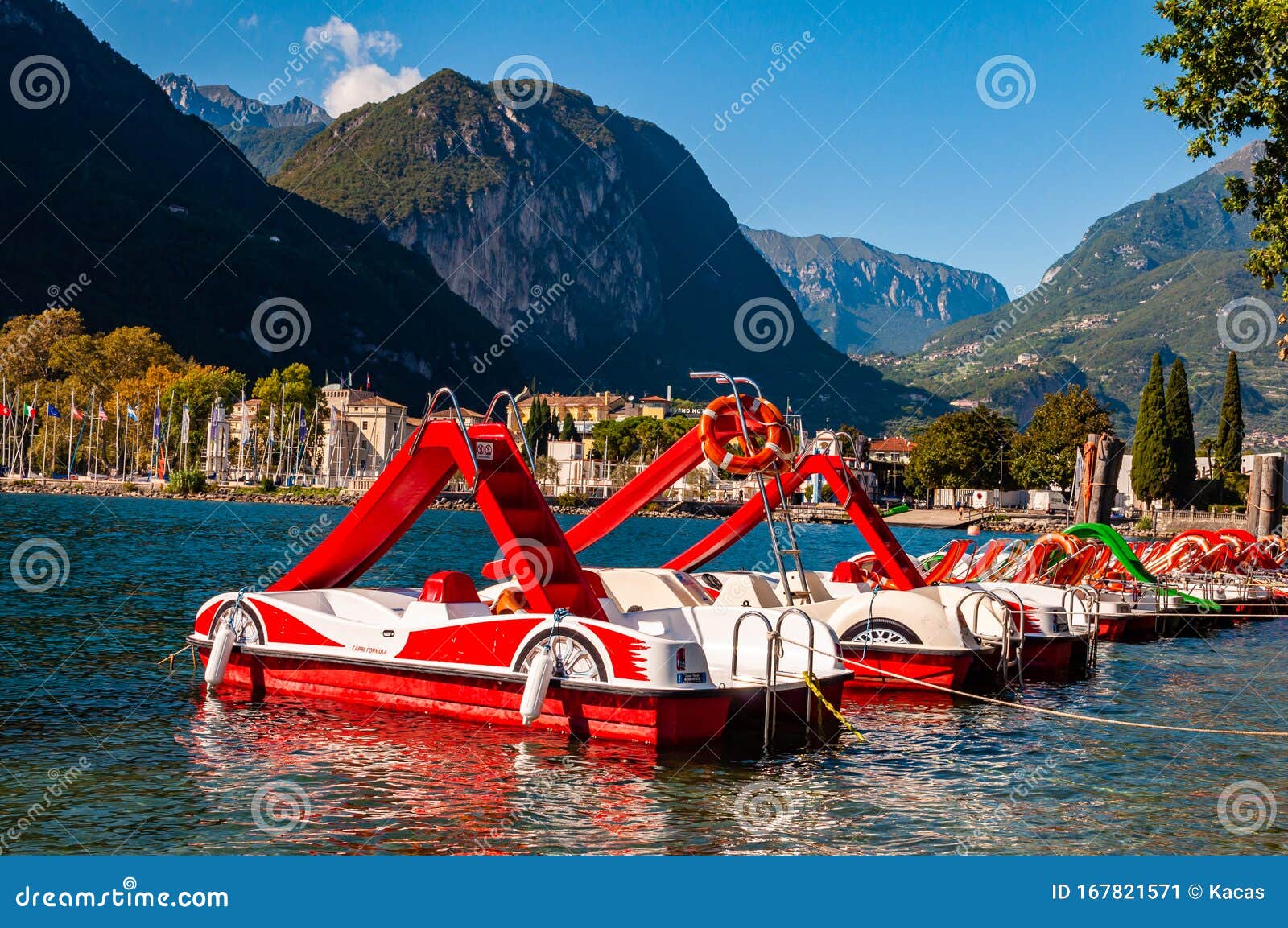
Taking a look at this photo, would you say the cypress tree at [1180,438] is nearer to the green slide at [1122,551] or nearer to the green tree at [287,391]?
the green slide at [1122,551]

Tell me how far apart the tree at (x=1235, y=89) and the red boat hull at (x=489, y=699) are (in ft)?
59.5

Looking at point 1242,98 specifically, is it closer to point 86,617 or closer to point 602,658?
→ point 602,658

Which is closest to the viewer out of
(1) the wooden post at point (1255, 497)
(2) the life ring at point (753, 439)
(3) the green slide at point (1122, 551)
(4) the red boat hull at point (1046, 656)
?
(2) the life ring at point (753, 439)

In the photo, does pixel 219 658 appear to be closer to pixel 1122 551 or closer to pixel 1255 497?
pixel 1122 551

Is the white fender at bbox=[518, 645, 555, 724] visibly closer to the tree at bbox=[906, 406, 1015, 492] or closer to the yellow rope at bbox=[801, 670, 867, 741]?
the yellow rope at bbox=[801, 670, 867, 741]

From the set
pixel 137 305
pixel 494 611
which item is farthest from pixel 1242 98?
pixel 137 305

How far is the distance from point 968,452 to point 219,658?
132m

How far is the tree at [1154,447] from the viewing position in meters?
111

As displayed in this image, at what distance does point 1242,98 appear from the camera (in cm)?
2647

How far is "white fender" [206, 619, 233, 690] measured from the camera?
17812 millimetres

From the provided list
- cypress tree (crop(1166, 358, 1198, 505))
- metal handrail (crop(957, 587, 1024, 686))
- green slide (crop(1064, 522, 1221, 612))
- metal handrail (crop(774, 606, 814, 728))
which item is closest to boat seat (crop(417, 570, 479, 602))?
metal handrail (crop(774, 606, 814, 728))

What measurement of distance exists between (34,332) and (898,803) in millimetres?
143766

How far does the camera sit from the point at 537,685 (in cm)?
1459

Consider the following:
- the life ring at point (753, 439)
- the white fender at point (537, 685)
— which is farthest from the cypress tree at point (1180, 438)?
the white fender at point (537, 685)
